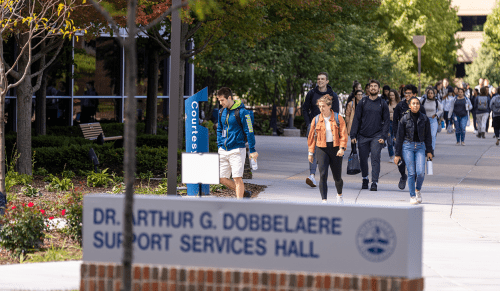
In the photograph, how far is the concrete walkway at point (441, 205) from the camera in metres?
6.25

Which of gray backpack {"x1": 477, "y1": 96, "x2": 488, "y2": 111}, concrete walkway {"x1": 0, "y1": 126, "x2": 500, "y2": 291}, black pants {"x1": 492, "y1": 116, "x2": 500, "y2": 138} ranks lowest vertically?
concrete walkway {"x1": 0, "y1": 126, "x2": 500, "y2": 291}

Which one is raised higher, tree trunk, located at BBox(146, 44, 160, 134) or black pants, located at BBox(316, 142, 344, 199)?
tree trunk, located at BBox(146, 44, 160, 134)

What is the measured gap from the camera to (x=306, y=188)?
490 inches

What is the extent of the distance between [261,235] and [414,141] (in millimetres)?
6575

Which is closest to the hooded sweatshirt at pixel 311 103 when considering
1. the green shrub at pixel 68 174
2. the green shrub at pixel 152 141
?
the green shrub at pixel 68 174

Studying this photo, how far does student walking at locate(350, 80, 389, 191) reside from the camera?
12172 mm

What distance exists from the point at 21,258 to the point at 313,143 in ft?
14.8

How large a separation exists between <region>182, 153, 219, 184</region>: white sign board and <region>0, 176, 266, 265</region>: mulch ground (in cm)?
137

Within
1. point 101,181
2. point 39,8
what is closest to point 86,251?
point 101,181

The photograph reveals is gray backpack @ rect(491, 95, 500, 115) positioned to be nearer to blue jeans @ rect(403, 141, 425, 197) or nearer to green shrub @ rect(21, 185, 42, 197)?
blue jeans @ rect(403, 141, 425, 197)

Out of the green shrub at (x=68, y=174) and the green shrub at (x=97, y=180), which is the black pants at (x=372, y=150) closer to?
the green shrub at (x=97, y=180)

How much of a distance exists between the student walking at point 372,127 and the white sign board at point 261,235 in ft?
25.2

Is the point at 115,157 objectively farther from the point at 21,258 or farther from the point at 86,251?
the point at 86,251

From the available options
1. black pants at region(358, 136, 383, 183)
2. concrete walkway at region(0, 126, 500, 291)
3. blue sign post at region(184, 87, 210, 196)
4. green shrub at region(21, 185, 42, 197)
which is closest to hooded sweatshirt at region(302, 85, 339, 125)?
black pants at region(358, 136, 383, 183)
